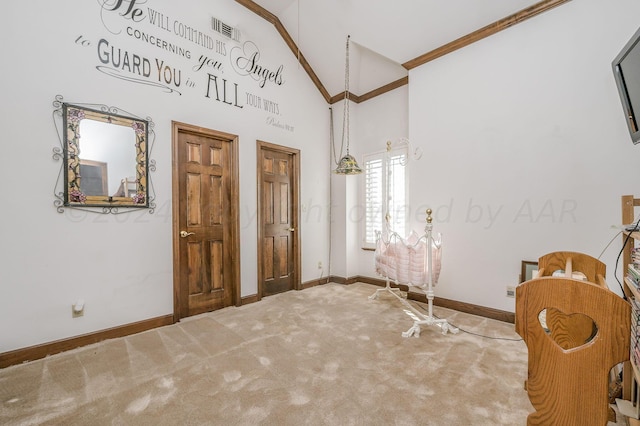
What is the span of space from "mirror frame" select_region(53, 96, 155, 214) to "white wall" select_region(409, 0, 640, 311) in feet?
11.1

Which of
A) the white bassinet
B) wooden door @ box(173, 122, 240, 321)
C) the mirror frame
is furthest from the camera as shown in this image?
wooden door @ box(173, 122, 240, 321)

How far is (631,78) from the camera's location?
1.81 m

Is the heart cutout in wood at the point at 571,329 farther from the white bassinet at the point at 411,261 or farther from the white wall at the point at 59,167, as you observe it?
the white wall at the point at 59,167

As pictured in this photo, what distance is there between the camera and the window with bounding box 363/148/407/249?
443 cm

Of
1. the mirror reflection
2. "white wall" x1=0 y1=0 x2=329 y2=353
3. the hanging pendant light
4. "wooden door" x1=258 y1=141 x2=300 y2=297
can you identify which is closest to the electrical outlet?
"white wall" x1=0 y1=0 x2=329 y2=353

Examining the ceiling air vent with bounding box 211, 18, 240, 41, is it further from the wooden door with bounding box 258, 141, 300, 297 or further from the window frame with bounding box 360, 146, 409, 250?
the window frame with bounding box 360, 146, 409, 250

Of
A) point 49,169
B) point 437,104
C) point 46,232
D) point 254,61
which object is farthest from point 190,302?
point 437,104

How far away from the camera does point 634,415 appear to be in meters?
1.59

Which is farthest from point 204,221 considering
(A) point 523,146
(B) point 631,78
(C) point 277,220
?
(B) point 631,78

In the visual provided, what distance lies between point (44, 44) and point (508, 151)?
4640mm

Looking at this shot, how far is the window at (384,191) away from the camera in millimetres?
4430

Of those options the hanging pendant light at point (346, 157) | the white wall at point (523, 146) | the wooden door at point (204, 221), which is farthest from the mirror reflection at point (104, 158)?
the white wall at point (523, 146)

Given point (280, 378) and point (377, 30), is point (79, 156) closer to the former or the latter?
point (280, 378)

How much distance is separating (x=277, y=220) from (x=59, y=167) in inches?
101
